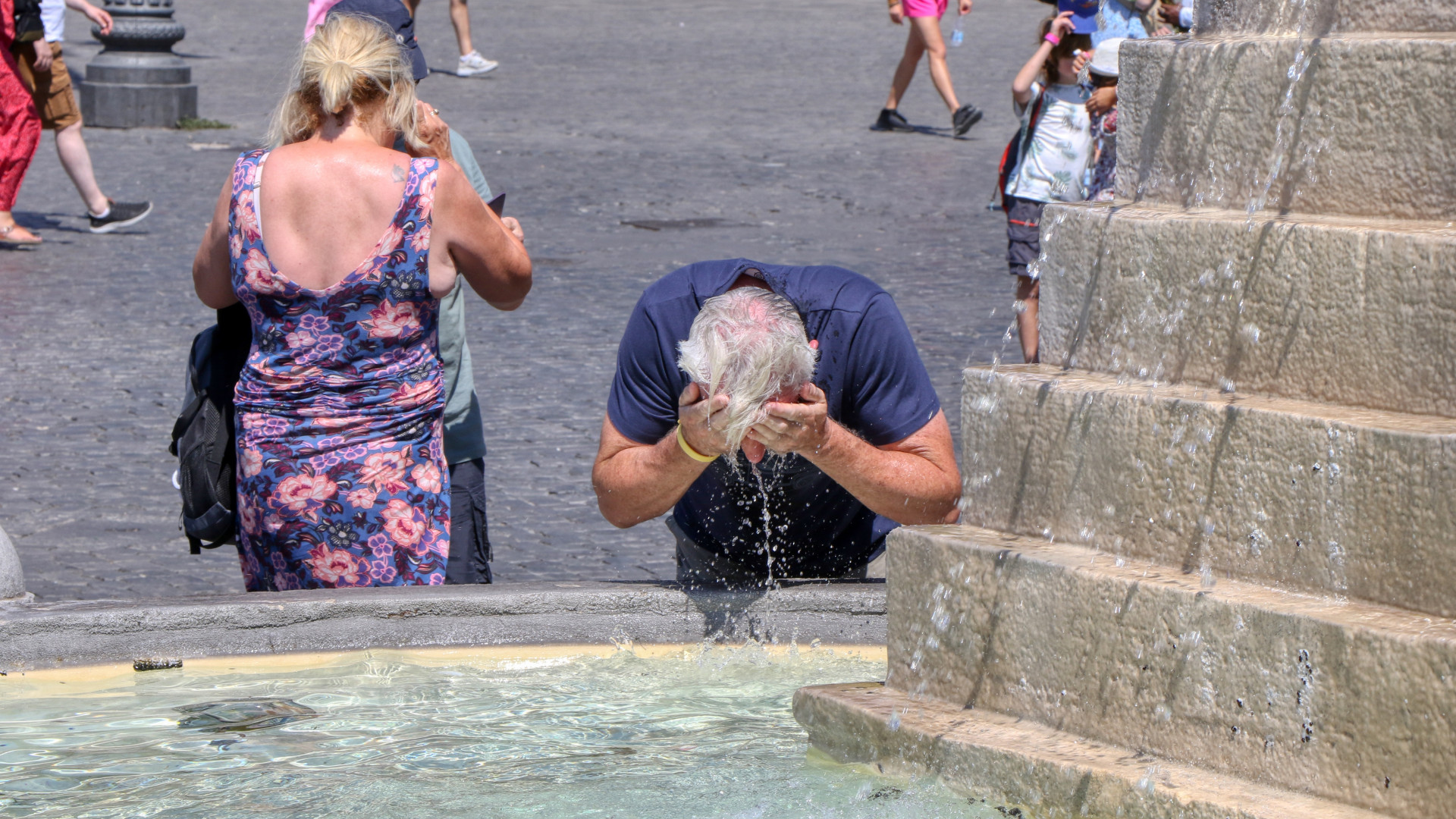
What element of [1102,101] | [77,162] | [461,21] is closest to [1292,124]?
[1102,101]

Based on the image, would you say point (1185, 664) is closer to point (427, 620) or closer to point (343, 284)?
point (427, 620)

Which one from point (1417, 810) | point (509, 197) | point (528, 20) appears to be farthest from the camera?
point (528, 20)

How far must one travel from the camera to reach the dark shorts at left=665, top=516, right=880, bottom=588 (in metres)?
3.64

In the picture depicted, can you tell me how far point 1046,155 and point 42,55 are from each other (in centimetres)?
499

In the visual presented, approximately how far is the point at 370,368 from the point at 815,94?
12.6 metres

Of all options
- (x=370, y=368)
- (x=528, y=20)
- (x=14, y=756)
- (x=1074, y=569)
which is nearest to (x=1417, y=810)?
(x=1074, y=569)

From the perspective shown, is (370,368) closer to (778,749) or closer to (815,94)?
(778,749)

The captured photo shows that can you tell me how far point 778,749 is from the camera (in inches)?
123

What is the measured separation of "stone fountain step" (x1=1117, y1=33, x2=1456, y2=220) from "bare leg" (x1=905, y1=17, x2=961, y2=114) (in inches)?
430

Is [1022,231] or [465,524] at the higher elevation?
[1022,231]

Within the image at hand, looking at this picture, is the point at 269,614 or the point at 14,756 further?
the point at 269,614

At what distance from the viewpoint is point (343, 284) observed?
3.34 m

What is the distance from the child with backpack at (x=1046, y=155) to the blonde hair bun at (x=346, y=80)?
393 centimetres

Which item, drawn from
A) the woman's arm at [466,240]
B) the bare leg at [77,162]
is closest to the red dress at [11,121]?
the bare leg at [77,162]
